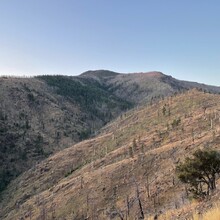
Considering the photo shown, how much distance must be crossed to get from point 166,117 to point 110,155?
A: 3524 cm

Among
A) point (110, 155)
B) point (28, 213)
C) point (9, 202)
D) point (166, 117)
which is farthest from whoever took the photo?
point (166, 117)

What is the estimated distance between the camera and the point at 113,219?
5938cm

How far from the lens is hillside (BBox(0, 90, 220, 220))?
65938mm

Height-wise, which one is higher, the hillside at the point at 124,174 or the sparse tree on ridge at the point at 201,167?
the sparse tree on ridge at the point at 201,167

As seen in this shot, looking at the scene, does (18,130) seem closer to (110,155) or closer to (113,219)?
(110,155)

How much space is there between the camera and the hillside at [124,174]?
6594cm

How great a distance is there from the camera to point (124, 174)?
8131 cm

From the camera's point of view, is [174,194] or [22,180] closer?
[174,194]

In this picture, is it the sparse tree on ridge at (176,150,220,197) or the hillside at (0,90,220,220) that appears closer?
the sparse tree on ridge at (176,150,220,197)

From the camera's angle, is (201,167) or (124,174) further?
(124,174)

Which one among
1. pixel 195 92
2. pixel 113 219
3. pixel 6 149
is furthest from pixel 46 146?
pixel 113 219

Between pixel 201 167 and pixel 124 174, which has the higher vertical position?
pixel 201 167

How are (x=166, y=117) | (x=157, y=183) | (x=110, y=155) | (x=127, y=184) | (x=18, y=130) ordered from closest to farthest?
(x=157, y=183)
(x=127, y=184)
(x=110, y=155)
(x=166, y=117)
(x=18, y=130)

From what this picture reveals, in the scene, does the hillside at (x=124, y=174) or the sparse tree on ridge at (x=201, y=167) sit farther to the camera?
the hillside at (x=124, y=174)
